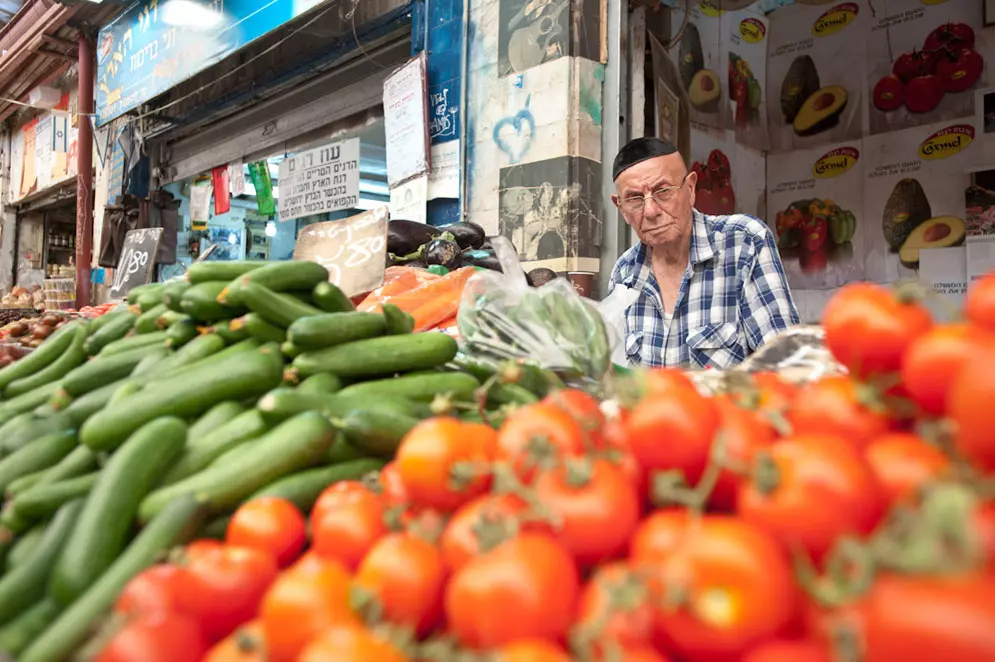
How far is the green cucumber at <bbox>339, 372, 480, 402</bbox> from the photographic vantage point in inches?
59.8

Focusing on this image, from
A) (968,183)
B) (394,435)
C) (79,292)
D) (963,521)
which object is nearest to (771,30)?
(968,183)

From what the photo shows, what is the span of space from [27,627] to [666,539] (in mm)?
910

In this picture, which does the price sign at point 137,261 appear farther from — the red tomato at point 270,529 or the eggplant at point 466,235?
the red tomato at point 270,529

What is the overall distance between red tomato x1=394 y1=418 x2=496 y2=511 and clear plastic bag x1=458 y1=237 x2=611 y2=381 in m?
0.75

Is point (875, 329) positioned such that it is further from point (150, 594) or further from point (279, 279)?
point (279, 279)

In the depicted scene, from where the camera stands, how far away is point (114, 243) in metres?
9.12

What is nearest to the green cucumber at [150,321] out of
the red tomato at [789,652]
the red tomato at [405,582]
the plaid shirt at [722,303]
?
the red tomato at [405,582]

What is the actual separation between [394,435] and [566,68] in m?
3.64

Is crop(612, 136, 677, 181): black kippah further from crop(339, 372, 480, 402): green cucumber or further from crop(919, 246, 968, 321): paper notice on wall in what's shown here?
crop(919, 246, 968, 321): paper notice on wall

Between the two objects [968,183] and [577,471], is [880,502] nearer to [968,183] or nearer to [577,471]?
[577,471]

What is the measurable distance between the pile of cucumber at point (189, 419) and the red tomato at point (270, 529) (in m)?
0.10

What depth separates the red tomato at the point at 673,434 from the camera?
0.82 metres

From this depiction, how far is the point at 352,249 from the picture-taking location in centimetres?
260

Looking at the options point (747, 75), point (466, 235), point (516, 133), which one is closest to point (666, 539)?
point (466, 235)
